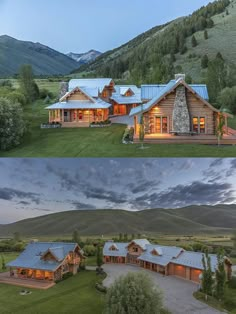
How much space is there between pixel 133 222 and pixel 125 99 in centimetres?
999

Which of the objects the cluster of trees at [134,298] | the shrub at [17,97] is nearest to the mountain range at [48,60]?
the shrub at [17,97]

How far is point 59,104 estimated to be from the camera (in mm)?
13789

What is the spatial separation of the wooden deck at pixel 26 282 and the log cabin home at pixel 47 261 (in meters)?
0.09

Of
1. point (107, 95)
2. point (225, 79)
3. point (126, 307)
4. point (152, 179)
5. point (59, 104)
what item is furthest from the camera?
point (107, 95)

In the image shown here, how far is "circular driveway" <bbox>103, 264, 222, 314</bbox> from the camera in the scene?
25.0ft

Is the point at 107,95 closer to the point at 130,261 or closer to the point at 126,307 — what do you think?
the point at 130,261

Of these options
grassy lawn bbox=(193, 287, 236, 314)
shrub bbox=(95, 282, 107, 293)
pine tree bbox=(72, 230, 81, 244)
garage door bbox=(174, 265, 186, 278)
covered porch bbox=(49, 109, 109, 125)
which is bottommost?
grassy lawn bbox=(193, 287, 236, 314)

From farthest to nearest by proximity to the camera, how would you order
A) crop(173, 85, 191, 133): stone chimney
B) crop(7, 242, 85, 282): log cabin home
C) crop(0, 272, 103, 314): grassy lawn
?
1. crop(173, 85, 191, 133): stone chimney
2. crop(7, 242, 85, 282): log cabin home
3. crop(0, 272, 103, 314): grassy lawn

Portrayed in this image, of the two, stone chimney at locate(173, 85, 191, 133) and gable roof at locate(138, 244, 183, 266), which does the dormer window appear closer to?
gable roof at locate(138, 244, 183, 266)

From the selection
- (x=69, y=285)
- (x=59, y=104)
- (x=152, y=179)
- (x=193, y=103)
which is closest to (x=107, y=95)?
(x=59, y=104)

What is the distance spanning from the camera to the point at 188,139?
35.6ft

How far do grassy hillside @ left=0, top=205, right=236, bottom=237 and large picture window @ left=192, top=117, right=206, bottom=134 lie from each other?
2.96m

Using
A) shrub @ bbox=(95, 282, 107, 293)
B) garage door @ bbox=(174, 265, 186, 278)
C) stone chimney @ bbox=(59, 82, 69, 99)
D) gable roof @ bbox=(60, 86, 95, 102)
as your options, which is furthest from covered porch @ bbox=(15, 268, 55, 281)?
stone chimney @ bbox=(59, 82, 69, 99)

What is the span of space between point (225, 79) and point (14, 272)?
389 inches
